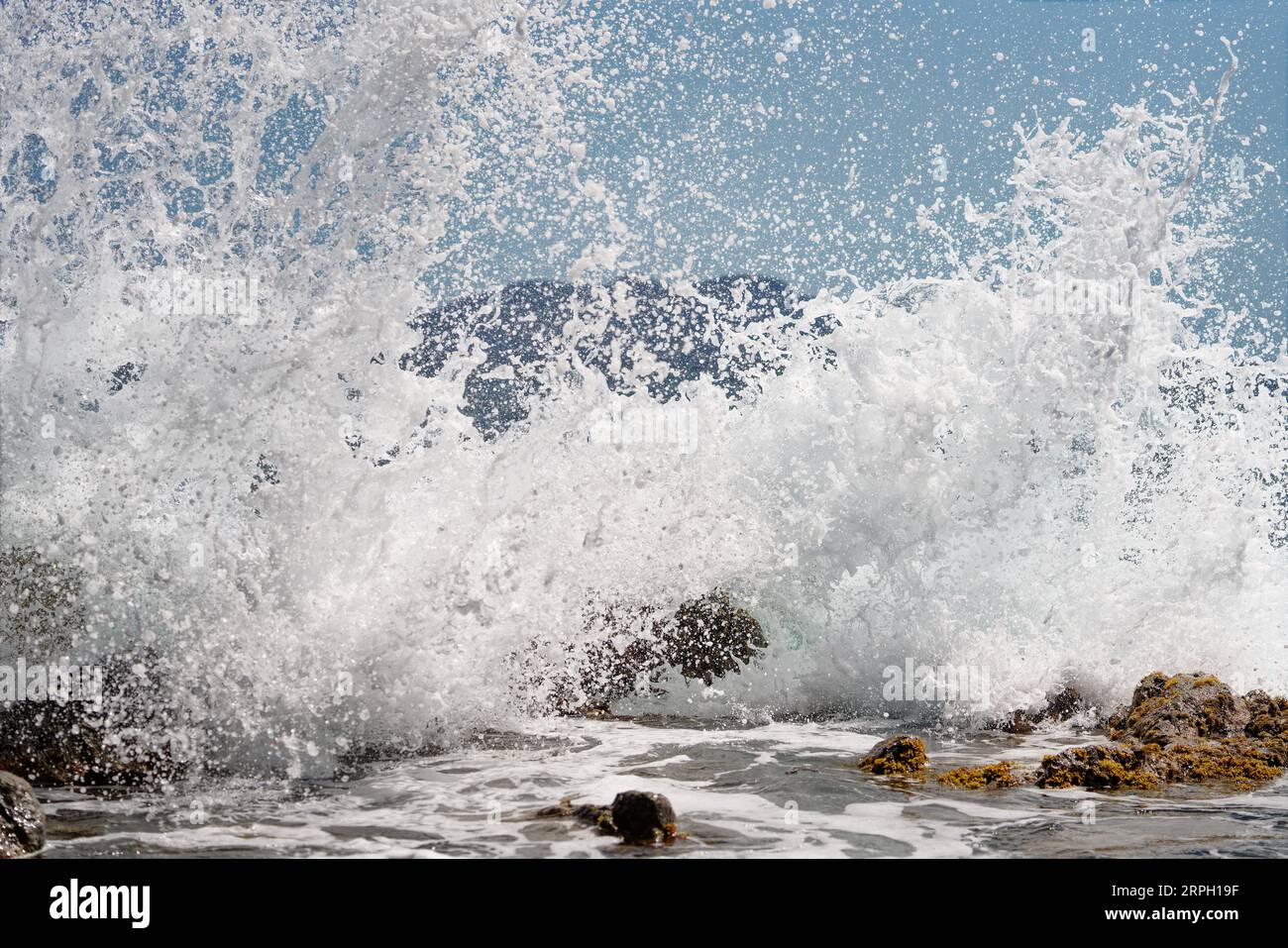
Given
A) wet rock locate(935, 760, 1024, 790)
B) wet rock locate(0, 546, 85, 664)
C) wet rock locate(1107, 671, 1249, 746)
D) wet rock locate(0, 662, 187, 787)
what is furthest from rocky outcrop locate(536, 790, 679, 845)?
wet rock locate(1107, 671, 1249, 746)

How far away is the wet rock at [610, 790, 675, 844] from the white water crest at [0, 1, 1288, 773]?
250cm

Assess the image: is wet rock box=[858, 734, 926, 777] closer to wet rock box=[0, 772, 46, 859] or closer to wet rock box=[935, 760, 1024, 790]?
wet rock box=[935, 760, 1024, 790]

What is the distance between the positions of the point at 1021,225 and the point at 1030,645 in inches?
172

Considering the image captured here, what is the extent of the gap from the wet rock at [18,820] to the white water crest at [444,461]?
1685 mm

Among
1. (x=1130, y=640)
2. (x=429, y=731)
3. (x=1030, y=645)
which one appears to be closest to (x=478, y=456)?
(x=429, y=731)

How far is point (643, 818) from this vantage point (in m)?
4.91

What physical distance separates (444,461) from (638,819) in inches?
169

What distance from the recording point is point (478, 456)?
29.0 feet

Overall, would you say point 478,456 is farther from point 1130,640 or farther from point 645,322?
point 1130,640

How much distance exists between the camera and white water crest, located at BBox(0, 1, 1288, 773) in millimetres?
7438

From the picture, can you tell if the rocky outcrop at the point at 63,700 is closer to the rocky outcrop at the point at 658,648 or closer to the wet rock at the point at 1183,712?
the rocky outcrop at the point at 658,648

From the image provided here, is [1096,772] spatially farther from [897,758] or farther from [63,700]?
[63,700]

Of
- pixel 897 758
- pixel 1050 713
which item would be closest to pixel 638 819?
pixel 897 758
